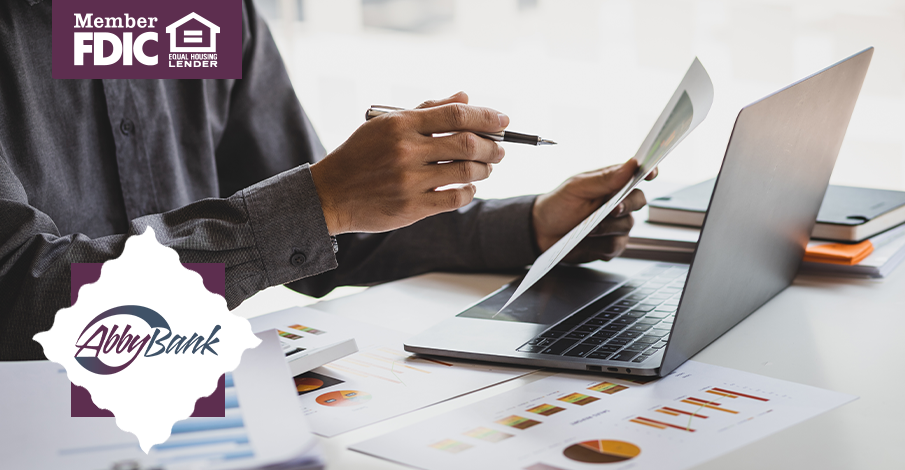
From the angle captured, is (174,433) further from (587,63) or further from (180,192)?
(587,63)

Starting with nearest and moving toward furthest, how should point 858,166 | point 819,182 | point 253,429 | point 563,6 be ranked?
1. point 253,429
2. point 819,182
3. point 858,166
4. point 563,6

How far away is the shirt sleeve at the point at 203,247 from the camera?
2.42 feet

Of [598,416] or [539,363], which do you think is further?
[539,363]

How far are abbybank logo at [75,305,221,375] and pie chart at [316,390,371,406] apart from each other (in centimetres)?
10

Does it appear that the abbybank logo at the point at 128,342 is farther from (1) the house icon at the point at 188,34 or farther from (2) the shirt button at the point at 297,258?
(1) the house icon at the point at 188,34

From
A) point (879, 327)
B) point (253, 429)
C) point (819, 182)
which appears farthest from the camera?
point (819, 182)

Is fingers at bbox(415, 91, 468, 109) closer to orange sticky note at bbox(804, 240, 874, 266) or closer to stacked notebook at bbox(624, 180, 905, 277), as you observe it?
stacked notebook at bbox(624, 180, 905, 277)

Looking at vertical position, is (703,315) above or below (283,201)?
below

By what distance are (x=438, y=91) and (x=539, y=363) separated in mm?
3493

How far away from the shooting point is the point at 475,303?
882 millimetres

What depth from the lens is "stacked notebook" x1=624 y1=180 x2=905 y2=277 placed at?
39.3 inches

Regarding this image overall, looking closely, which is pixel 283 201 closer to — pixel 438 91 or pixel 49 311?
pixel 49 311

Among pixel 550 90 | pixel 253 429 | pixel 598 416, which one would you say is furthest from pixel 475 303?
pixel 550 90

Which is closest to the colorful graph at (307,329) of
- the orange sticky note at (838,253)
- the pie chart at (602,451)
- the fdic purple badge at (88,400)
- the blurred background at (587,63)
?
the fdic purple badge at (88,400)
